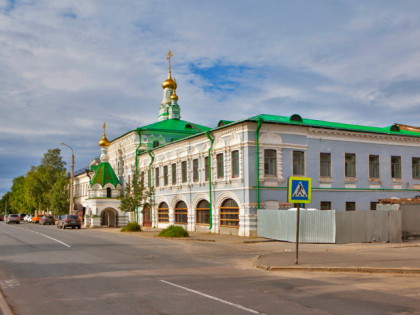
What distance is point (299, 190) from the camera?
1365 centimetres

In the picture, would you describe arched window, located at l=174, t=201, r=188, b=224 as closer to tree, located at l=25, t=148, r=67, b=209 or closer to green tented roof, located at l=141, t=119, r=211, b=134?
green tented roof, located at l=141, t=119, r=211, b=134

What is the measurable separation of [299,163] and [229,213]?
5532 millimetres

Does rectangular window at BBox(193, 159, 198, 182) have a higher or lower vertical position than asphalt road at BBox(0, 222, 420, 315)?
higher

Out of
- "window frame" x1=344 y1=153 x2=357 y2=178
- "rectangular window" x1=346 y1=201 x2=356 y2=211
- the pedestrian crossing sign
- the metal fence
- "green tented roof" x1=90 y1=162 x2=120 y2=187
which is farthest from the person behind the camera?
"green tented roof" x1=90 y1=162 x2=120 y2=187

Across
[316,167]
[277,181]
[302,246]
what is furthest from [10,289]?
[316,167]

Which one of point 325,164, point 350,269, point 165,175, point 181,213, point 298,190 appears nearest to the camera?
point 350,269

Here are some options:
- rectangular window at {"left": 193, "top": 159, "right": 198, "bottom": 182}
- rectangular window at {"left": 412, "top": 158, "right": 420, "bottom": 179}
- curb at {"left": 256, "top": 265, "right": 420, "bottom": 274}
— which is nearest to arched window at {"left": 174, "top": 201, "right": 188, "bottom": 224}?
rectangular window at {"left": 193, "top": 159, "right": 198, "bottom": 182}

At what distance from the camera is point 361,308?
784 cm

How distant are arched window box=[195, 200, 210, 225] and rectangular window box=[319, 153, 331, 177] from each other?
814cm

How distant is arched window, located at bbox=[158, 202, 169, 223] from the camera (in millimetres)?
38075

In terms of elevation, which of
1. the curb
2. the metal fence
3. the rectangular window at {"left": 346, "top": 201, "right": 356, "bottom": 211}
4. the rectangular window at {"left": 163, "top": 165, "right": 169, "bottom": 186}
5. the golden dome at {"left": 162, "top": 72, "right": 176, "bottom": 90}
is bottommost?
the curb

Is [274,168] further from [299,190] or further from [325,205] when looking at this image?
[299,190]

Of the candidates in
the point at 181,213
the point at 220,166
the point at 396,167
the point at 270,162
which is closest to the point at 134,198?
the point at 181,213

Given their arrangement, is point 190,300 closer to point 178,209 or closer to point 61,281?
point 61,281
